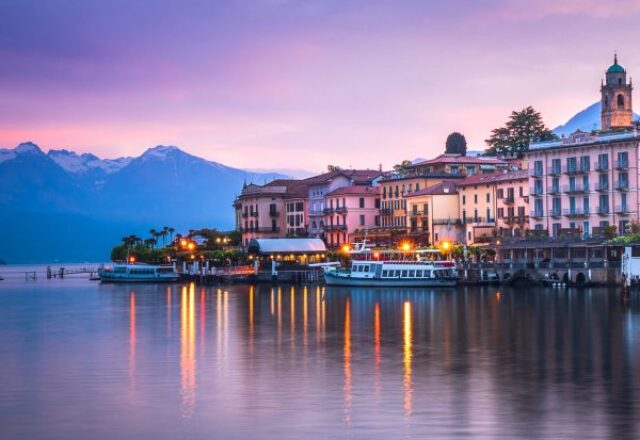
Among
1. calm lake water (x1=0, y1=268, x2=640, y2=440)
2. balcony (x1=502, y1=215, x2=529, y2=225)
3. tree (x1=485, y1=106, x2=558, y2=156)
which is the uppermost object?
tree (x1=485, y1=106, x2=558, y2=156)

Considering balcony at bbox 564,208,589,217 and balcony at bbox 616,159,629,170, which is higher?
balcony at bbox 616,159,629,170

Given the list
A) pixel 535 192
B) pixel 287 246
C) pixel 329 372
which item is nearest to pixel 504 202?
pixel 535 192

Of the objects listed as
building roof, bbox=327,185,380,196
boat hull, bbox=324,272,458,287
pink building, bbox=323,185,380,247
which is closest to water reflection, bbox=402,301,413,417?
boat hull, bbox=324,272,458,287

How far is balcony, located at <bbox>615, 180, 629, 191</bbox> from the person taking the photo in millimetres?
121438

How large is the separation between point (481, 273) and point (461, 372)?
7799cm

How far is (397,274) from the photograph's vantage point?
130m

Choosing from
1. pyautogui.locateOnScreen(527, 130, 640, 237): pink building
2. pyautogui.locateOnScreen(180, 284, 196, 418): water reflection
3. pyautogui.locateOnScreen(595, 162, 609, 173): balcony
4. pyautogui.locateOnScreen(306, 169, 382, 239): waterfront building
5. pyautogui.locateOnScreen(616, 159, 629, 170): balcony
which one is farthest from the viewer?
pyautogui.locateOnScreen(306, 169, 382, 239): waterfront building

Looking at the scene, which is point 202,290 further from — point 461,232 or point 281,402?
point 281,402

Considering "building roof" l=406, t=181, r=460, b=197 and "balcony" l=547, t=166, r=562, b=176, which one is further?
"building roof" l=406, t=181, r=460, b=197

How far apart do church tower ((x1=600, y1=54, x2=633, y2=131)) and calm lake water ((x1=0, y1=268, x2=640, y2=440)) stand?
78419mm

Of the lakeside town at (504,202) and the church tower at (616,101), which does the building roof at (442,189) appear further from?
the church tower at (616,101)

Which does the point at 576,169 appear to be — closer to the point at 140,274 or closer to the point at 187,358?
the point at 140,274

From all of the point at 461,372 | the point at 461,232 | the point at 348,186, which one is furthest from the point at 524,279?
the point at 461,372

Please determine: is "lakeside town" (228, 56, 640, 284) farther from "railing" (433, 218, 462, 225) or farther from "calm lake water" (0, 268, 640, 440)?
"calm lake water" (0, 268, 640, 440)
